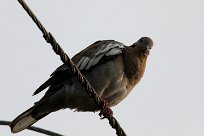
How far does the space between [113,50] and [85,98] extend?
2.25ft

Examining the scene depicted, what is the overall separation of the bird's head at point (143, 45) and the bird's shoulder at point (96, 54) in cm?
29

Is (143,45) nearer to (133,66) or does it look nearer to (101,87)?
(133,66)

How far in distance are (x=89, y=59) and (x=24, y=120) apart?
3.39 ft

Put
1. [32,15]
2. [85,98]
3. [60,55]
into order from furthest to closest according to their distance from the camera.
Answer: [85,98], [60,55], [32,15]

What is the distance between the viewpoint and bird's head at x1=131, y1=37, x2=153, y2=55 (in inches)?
293

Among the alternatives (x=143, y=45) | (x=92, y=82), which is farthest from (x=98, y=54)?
(x=143, y=45)

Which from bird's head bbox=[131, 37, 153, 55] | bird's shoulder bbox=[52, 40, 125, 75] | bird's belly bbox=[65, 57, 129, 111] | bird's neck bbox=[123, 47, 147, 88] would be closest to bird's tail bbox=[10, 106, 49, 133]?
bird's belly bbox=[65, 57, 129, 111]

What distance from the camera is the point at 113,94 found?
695 centimetres

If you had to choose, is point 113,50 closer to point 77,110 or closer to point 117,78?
point 117,78

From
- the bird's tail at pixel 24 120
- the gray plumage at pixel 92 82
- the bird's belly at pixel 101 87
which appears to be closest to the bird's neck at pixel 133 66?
the gray plumage at pixel 92 82

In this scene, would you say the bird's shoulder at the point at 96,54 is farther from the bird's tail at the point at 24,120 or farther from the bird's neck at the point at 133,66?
the bird's tail at the point at 24,120

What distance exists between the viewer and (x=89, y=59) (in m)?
6.94

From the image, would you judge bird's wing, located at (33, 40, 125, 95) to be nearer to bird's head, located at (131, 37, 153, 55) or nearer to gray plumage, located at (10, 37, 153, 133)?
gray plumage, located at (10, 37, 153, 133)

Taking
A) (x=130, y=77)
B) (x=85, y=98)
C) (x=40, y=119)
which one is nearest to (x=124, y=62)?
(x=130, y=77)
